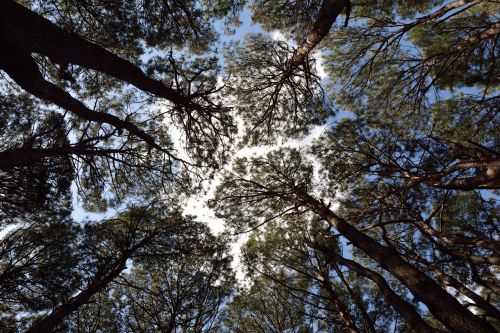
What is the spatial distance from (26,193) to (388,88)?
789cm

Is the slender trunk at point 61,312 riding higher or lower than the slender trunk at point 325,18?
lower

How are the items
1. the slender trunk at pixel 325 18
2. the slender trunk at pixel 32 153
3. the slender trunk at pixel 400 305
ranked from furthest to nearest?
the slender trunk at pixel 32 153, the slender trunk at pixel 325 18, the slender trunk at pixel 400 305

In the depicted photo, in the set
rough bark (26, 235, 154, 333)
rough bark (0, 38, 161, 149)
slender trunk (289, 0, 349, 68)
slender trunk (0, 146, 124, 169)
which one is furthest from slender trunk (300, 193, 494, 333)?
slender trunk (0, 146, 124, 169)

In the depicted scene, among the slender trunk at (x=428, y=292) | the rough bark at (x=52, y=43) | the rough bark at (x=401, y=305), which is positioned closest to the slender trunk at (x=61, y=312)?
the rough bark at (x=52, y=43)

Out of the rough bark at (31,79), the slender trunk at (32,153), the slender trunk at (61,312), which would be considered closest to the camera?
the rough bark at (31,79)

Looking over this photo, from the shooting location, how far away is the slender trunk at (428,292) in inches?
119

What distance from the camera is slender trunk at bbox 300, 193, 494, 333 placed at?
301cm

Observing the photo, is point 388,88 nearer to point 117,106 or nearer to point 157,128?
point 157,128

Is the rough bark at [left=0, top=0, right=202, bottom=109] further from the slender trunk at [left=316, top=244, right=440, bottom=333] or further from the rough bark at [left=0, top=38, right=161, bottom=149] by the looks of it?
the slender trunk at [left=316, top=244, right=440, bottom=333]

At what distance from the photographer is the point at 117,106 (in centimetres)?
696

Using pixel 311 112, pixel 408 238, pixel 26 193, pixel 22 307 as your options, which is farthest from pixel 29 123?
pixel 408 238

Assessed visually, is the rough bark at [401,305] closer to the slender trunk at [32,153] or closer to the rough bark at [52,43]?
the rough bark at [52,43]

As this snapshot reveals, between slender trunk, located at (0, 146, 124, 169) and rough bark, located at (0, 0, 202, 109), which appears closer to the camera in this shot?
rough bark, located at (0, 0, 202, 109)

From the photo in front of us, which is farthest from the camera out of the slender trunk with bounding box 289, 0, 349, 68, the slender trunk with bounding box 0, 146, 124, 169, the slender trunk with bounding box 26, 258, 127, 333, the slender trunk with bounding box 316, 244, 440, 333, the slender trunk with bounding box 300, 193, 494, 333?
the slender trunk with bounding box 0, 146, 124, 169
